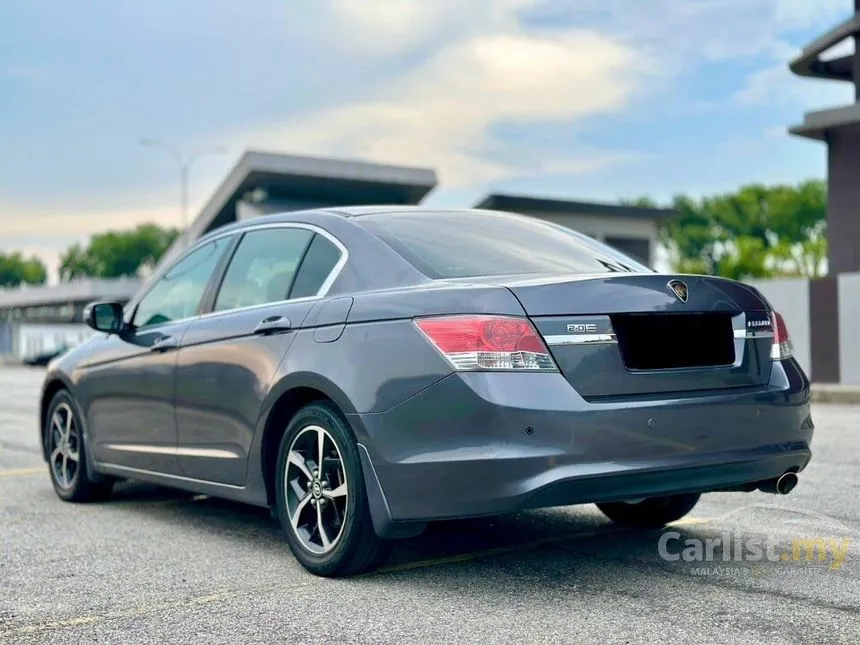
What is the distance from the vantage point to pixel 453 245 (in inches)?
198

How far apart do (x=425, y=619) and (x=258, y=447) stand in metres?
1.41

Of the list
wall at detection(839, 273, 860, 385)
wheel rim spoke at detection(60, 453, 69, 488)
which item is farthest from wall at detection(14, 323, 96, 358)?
wheel rim spoke at detection(60, 453, 69, 488)

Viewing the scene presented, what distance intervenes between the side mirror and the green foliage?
81651 millimetres

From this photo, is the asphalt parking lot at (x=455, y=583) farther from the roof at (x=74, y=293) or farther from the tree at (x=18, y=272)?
the tree at (x=18, y=272)

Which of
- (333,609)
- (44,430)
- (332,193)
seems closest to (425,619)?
A: (333,609)

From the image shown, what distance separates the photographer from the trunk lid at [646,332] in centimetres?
417

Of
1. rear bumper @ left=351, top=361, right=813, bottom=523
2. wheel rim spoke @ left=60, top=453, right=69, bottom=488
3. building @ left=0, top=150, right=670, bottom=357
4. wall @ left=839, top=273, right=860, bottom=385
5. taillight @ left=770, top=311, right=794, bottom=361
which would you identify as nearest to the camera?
rear bumper @ left=351, top=361, right=813, bottom=523

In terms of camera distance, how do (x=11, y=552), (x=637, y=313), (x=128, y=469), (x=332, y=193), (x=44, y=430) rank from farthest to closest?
(x=332, y=193)
(x=44, y=430)
(x=128, y=469)
(x=11, y=552)
(x=637, y=313)

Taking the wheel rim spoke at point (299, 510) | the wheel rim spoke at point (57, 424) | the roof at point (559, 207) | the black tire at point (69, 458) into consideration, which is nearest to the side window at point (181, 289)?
the black tire at point (69, 458)

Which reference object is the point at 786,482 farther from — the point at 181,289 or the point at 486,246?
the point at 181,289

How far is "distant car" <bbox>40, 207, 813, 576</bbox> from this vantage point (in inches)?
161

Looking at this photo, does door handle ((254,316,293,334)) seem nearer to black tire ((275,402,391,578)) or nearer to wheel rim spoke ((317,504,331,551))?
black tire ((275,402,391,578))

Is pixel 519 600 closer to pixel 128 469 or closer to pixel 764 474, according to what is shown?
pixel 764 474

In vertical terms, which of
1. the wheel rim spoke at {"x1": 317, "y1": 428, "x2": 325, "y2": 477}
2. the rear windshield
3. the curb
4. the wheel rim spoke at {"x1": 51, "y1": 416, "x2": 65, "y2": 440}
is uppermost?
the rear windshield
